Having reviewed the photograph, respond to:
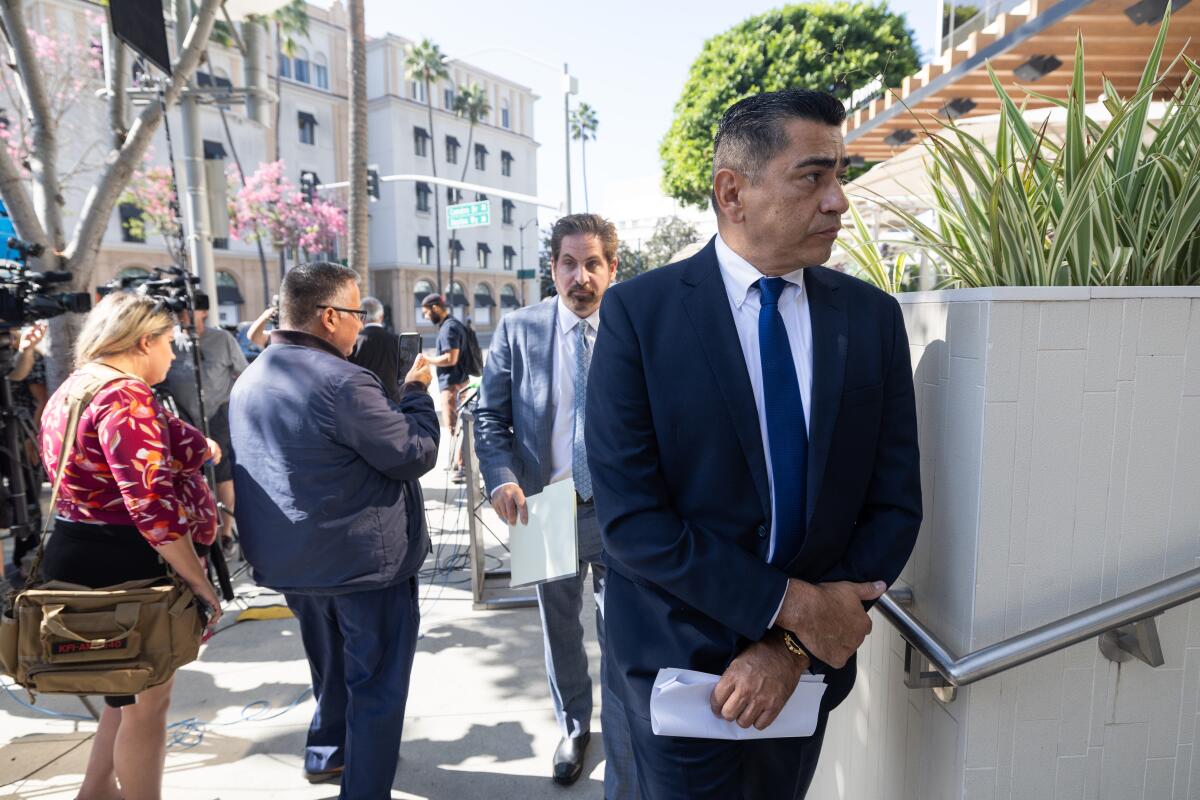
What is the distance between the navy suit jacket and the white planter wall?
0.14 m

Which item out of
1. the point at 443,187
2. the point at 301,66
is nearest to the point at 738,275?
the point at 301,66

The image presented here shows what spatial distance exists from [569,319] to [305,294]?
3.17ft

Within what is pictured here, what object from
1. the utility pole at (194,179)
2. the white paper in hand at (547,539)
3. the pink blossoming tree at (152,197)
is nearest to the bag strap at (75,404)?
the white paper in hand at (547,539)

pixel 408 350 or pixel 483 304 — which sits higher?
pixel 483 304

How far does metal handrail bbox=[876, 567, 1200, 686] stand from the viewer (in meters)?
1.34

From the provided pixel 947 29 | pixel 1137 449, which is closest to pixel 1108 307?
pixel 1137 449

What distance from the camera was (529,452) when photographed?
2.84 meters

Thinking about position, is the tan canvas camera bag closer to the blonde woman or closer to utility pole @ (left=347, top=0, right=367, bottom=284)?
the blonde woman

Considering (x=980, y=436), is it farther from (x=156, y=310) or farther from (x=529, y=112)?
(x=529, y=112)

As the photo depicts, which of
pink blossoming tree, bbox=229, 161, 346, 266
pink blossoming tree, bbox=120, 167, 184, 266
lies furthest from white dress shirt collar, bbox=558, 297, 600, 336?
pink blossoming tree, bbox=229, 161, 346, 266

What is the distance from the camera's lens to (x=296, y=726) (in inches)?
128

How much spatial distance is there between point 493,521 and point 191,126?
176 inches

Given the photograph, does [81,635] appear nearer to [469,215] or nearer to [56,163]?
[56,163]

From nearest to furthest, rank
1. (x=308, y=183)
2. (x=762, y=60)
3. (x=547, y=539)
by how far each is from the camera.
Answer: (x=547, y=539)
(x=762, y=60)
(x=308, y=183)
